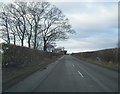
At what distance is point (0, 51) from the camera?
15469mm

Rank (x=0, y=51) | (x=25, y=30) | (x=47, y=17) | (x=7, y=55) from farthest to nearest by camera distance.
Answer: (x=47, y=17) → (x=25, y=30) → (x=7, y=55) → (x=0, y=51)

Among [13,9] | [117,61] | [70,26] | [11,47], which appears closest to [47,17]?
[70,26]

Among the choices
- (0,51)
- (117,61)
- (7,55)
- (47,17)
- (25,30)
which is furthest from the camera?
(47,17)

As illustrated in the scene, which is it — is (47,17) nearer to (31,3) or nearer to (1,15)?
(31,3)

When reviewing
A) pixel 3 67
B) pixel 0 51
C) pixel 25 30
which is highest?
pixel 25 30

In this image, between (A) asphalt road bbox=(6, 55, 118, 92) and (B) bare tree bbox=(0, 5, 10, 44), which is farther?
(B) bare tree bbox=(0, 5, 10, 44)

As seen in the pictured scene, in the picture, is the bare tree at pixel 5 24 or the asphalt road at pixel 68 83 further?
the bare tree at pixel 5 24

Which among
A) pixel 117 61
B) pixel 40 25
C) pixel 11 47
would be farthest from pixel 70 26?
pixel 11 47

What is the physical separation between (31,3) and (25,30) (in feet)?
22.1

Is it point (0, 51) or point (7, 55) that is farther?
point (7, 55)

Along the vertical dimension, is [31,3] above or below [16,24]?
above

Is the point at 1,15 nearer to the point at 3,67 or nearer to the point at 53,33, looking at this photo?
the point at 53,33

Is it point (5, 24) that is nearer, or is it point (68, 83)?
point (68, 83)

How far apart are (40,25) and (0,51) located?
36496 mm
